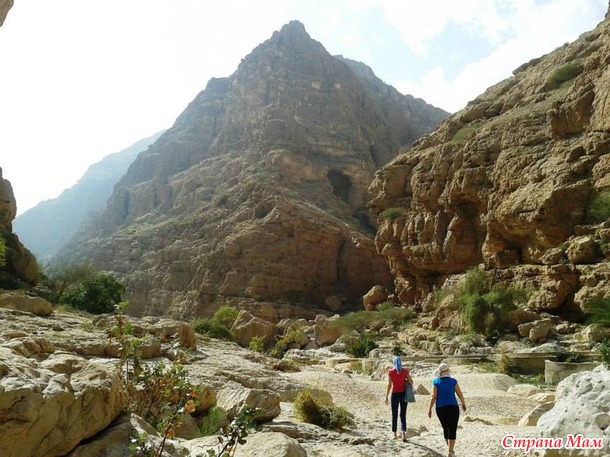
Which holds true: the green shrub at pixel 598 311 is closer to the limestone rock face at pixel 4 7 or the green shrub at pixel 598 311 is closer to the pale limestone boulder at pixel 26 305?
the pale limestone boulder at pixel 26 305

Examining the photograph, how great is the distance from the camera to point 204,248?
61.9 m

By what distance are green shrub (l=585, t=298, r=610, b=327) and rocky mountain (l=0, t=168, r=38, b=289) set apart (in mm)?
28642

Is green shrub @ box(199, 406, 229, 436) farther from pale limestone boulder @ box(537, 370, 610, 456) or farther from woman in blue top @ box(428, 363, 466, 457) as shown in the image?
pale limestone boulder @ box(537, 370, 610, 456)

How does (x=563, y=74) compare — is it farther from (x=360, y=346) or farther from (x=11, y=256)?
(x=11, y=256)

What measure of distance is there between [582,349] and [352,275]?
3901 cm

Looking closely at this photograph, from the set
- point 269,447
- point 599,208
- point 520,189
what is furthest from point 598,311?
point 269,447

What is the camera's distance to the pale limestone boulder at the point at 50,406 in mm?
3592

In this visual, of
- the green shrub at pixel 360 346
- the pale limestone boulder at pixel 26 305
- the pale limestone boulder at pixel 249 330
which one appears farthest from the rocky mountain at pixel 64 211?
the pale limestone boulder at pixel 26 305

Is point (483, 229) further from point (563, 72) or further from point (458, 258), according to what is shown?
point (563, 72)

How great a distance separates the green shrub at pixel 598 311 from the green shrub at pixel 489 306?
14.3 ft

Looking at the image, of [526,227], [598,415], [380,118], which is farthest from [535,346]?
[380,118]

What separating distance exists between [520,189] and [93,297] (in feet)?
89.4

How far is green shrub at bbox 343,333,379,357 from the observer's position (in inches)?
Result: 1192

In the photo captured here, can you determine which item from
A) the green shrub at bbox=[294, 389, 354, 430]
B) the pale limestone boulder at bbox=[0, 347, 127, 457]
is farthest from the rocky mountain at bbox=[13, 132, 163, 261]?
the pale limestone boulder at bbox=[0, 347, 127, 457]
